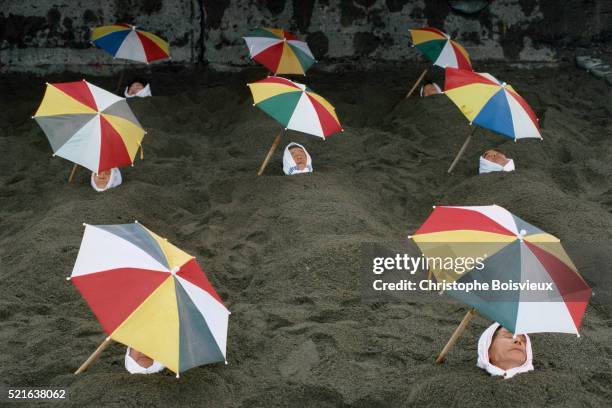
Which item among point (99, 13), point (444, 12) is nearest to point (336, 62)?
point (444, 12)

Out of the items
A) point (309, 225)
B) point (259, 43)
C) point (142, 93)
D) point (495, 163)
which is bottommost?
point (309, 225)

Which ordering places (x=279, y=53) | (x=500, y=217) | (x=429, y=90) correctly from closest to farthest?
(x=500, y=217)
(x=279, y=53)
(x=429, y=90)

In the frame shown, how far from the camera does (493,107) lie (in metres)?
6.05

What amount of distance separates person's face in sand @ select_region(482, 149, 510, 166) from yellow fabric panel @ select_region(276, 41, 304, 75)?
194cm

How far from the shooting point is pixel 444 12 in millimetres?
8992

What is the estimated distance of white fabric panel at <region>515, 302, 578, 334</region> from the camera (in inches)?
139

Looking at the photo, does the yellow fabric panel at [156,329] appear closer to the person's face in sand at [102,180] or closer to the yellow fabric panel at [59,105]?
the yellow fabric panel at [59,105]

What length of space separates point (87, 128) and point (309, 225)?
1.71 metres

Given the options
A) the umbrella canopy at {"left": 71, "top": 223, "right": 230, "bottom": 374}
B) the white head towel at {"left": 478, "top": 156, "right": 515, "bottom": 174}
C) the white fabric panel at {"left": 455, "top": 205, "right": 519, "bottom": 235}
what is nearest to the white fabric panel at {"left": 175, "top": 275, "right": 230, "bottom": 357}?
the umbrella canopy at {"left": 71, "top": 223, "right": 230, "bottom": 374}

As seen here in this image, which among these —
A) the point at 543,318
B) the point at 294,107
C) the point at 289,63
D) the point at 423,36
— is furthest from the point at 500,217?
the point at 423,36

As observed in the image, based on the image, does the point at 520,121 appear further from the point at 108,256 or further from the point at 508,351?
the point at 108,256

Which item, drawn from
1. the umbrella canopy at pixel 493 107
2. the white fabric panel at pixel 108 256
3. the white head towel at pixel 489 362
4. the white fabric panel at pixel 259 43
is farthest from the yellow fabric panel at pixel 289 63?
the white head towel at pixel 489 362

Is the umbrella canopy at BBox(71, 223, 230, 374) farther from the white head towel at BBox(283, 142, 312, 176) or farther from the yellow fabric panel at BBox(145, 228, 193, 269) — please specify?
the white head towel at BBox(283, 142, 312, 176)

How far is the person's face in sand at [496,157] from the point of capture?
6590 mm
